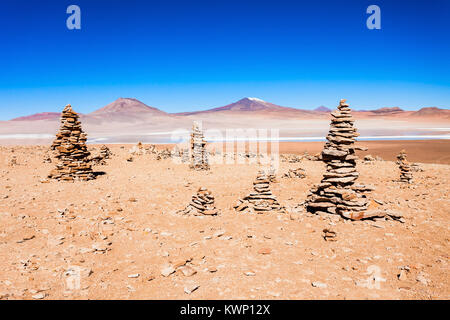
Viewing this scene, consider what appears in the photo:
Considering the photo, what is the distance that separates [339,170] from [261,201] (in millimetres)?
2552

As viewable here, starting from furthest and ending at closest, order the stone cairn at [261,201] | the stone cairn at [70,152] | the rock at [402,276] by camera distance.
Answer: the stone cairn at [70,152]
the stone cairn at [261,201]
the rock at [402,276]

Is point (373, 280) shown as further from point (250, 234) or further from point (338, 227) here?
point (250, 234)

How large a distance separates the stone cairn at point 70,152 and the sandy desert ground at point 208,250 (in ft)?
8.31

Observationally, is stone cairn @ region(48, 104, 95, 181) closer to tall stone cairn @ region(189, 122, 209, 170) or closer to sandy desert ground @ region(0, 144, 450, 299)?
sandy desert ground @ region(0, 144, 450, 299)

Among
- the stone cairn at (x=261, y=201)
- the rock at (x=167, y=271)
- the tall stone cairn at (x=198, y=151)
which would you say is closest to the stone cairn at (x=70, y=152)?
the tall stone cairn at (x=198, y=151)

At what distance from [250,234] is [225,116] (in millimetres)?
155981

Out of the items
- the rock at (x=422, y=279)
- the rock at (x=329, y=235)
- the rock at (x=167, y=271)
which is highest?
the rock at (x=329, y=235)

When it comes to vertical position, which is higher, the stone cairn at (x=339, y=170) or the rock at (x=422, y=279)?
the stone cairn at (x=339, y=170)

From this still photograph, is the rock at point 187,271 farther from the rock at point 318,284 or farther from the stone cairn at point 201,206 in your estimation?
the stone cairn at point 201,206

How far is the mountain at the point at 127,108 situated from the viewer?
171312mm

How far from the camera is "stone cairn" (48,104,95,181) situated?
12.9 meters

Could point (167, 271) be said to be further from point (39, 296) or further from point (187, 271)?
point (39, 296)

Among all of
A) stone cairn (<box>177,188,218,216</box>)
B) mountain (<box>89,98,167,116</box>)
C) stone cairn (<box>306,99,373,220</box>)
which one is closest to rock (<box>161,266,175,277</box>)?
stone cairn (<box>177,188,218,216</box>)
